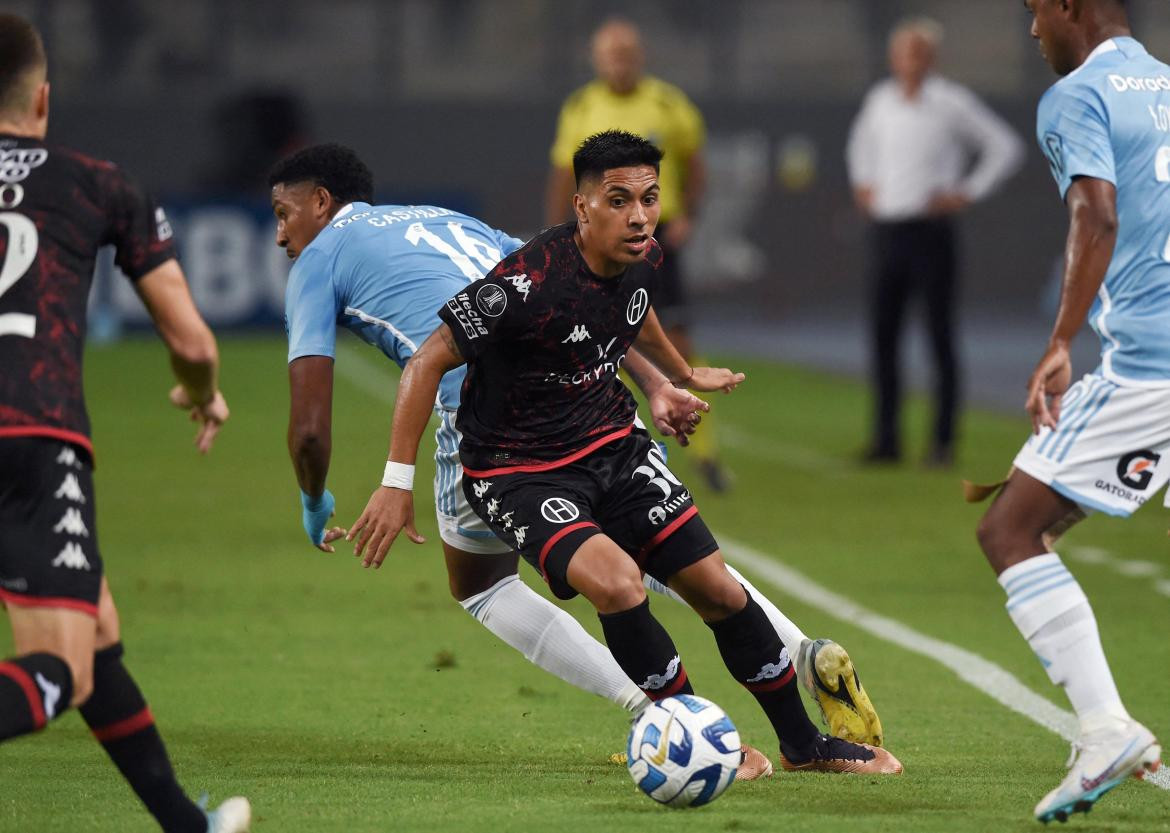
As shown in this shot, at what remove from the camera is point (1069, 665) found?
4.75m

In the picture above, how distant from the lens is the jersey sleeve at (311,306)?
5.68 metres

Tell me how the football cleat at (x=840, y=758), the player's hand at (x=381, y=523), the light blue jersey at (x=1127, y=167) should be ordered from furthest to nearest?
the football cleat at (x=840, y=758) < the player's hand at (x=381, y=523) < the light blue jersey at (x=1127, y=167)

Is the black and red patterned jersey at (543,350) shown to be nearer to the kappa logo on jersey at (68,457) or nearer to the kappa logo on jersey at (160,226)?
the kappa logo on jersey at (160,226)

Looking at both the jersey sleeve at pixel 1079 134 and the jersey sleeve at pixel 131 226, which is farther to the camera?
the jersey sleeve at pixel 1079 134

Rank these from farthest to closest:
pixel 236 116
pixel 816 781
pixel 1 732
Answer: pixel 236 116 < pixel 816 781 < pixel 1 732

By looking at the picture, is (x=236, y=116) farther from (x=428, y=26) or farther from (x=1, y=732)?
(x=1, y=732)

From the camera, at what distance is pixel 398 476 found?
518 centimetres

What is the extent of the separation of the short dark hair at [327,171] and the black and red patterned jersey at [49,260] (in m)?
1.89

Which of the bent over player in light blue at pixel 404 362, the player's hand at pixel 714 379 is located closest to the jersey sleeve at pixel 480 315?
the bent over player in light blue at pixel 404 362

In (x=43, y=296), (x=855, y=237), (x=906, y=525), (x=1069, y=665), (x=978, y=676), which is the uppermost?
(x=43, y=296)

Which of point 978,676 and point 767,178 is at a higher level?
point 978,676

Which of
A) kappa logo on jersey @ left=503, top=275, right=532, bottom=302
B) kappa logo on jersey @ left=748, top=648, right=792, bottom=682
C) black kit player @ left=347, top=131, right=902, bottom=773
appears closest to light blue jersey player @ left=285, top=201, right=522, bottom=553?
black kit player @ left=347, top=131, right=902, bottom=773

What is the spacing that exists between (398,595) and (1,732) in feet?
16.6

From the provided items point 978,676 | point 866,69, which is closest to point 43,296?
point 978,676
